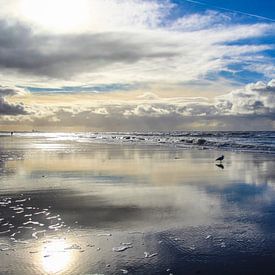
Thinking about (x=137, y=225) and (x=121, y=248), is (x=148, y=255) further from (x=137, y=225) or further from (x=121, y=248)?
(x=137, y=225)

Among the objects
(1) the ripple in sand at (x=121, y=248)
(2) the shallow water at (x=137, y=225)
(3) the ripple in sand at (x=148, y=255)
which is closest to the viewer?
(2) the shallow water at (x=137, y=225)

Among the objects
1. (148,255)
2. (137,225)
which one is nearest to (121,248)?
(148,255)

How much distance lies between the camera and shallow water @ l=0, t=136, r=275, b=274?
306 inches

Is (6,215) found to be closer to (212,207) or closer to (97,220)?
(97,220)

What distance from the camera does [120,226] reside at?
10508 mm

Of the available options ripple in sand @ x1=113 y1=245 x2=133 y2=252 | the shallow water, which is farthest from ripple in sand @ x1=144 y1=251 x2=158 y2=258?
ripple in sand @ x1=113 y1=245 x2=133 y2=252

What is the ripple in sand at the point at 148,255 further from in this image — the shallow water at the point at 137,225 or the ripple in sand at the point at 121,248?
the ripple in sand at the point at 121,248

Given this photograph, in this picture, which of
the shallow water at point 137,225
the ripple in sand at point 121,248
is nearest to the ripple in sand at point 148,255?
the shallow water at point 137,225

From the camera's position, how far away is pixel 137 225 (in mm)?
10555

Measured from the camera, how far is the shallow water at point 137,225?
7.76m

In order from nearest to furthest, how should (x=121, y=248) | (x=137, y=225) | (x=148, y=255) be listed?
(x=148, y=255), (x=121, y=248), (x=137, y=225)

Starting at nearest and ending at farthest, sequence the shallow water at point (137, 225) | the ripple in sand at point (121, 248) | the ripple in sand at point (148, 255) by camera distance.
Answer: the shallow water at point (137, 225) → the ripple in sand at point (148, 255) → the ripple in sand at point (121, 248)

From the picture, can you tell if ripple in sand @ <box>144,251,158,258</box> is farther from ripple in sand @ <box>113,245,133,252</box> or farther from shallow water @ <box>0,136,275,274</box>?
ripple in sand @ <box>113,245,133,252</box>

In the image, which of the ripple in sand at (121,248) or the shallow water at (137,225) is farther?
the ripple in sand at (121,248)
